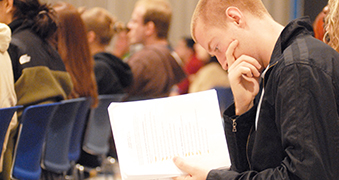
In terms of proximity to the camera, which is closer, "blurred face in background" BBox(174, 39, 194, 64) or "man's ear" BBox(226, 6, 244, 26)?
"man's ear" BBox(226, 6, 244, 26)

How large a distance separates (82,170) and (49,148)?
817mm

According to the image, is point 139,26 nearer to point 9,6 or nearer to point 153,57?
point 153,57

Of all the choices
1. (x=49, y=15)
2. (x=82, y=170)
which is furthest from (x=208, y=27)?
(x=82, y=170)

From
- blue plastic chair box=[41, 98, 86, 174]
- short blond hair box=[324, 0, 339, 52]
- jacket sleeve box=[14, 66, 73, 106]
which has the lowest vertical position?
blue plastic chair box=[41, 98, 86, 174]

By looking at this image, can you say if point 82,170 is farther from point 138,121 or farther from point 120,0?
point 120,0

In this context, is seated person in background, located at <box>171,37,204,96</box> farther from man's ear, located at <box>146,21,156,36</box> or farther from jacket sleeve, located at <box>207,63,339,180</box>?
jacket sleeve, located at <box>207,63,339,180</box>

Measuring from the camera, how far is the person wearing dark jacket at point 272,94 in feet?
3.10

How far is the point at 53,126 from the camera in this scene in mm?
2518

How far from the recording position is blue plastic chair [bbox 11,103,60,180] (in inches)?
84.0

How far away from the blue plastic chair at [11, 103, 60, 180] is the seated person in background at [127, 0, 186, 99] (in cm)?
156

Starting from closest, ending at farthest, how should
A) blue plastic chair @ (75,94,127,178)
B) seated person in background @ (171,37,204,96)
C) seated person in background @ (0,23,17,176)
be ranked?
seated person in background @ (0,23,17,176) → blue plastic chair @ (75,94,127,178) → seated person in background @ (171,37,204,96)

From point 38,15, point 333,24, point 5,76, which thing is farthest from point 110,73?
point 333,24

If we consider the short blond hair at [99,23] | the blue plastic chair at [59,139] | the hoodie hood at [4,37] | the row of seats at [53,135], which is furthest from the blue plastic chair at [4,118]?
the short blond hair at [99,23]

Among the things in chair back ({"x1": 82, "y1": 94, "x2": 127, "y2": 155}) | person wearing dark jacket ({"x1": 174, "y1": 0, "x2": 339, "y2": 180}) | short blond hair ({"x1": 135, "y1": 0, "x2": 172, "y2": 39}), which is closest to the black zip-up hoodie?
person wearing dark jacket ({"x1": 174, "y1": 0, "x2": 339, "y2": 180})
